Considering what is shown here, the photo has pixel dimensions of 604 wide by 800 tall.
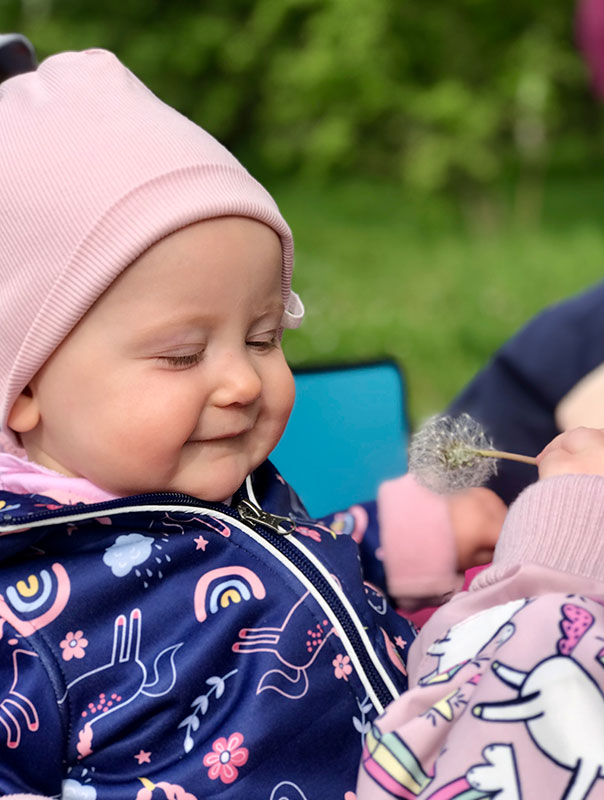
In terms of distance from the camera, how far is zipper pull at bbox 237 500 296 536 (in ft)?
2.83

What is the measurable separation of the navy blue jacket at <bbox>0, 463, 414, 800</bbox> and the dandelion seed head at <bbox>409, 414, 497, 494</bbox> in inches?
6.0

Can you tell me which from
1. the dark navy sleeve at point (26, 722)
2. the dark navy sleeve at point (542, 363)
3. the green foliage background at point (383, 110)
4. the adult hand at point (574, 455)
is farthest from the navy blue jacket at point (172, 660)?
the green foliage background at point (383, 110)

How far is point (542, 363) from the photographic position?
5.13 ft

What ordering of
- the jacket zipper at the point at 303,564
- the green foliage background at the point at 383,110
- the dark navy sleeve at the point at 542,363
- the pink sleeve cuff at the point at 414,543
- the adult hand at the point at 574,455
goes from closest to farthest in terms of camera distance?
the adult hand at the point at 574,455, the jacket zipper at the point at 303,564, the pink sleeve cuff at the point at 414,543, the dark navy sleeve at the point at 542,363, the green foliage background at the point at 383,110

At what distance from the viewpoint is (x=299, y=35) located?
21.9 feet

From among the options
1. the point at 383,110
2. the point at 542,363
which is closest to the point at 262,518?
the point at 542,363

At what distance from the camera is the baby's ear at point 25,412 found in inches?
33.7

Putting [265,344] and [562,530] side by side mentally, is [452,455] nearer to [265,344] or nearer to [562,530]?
[562,530]

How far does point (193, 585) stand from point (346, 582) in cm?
14

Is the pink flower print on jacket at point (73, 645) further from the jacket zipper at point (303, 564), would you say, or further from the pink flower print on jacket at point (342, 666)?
the pink flower print on jacket at point (342, 666)

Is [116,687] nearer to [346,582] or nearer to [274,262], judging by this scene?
[346,582]

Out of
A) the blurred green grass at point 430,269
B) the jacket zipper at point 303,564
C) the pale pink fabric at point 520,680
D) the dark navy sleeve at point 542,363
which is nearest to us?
the pale pink fabric at point 520,680

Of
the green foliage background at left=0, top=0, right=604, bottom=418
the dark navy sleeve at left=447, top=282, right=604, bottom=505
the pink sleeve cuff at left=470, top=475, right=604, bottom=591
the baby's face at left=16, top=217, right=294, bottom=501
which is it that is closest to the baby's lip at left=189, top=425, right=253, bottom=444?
the baby's face at left=16, top=217, right=294, bottom=501

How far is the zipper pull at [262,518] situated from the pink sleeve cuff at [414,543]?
164 millimetres
